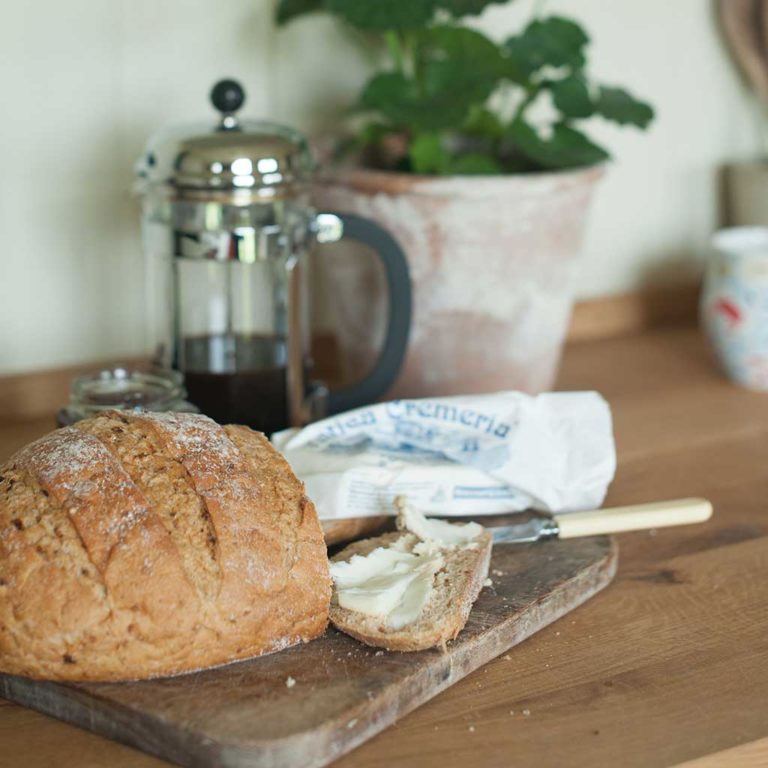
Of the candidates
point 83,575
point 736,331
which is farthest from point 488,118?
point 83,575

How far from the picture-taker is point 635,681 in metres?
0.74

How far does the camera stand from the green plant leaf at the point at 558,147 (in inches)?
45.2

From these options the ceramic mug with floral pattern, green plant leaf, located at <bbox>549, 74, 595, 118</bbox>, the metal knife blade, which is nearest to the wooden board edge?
the ceramic mug with floral pattern

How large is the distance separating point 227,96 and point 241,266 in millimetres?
153

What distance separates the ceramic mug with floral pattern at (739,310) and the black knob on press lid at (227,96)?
591 millimetres

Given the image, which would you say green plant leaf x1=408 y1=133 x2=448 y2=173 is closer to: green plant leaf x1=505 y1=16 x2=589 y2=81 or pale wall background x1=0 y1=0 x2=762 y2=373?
green plant leaf x1=505 y1=16 x2=589 y2=81

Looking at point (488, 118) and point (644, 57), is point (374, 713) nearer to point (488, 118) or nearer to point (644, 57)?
point (488, 118)

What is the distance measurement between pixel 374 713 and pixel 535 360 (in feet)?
1.99

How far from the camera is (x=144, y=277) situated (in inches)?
48.4

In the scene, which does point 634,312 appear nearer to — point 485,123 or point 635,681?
point 485,123

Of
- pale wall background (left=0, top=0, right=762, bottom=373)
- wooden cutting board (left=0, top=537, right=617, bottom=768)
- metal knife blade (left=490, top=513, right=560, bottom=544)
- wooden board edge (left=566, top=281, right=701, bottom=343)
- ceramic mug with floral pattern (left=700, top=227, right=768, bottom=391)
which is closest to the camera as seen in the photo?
wooden cutting board (left=0, top=537, right=617, bottom=768)

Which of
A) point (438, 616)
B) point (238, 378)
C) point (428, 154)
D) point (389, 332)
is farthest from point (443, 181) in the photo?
point (438, 616)

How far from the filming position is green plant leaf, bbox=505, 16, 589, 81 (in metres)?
1.13

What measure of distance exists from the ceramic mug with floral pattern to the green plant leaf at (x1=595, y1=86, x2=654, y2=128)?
22 centimetres
